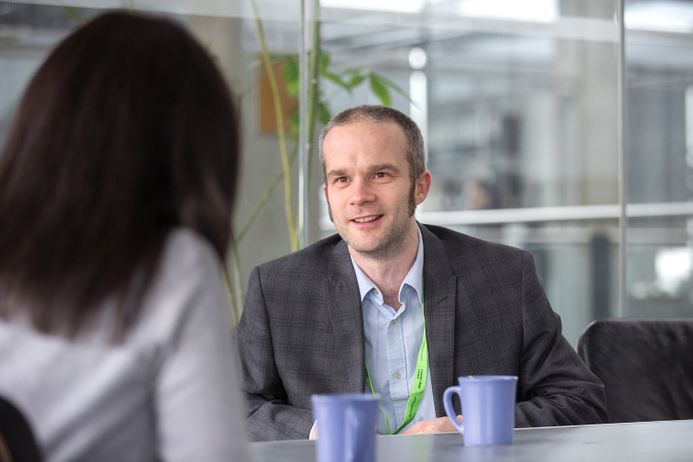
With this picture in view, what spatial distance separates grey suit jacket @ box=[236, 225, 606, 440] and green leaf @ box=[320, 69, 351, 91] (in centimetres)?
138

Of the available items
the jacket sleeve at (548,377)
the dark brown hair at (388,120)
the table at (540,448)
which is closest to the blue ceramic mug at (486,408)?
the table at (540,448)

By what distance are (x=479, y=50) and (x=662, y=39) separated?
827 millimetres

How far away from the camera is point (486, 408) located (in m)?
1.71

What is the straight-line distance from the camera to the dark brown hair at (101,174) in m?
1.00

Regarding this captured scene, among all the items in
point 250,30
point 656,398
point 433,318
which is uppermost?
point 250,30

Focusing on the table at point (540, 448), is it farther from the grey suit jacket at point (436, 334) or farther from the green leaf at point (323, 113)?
the green leaf at point (323, 113)

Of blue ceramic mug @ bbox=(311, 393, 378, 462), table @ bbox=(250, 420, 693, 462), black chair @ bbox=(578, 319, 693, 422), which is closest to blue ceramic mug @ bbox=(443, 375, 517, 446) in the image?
table @ bbox=(250, 420, 693, 462)

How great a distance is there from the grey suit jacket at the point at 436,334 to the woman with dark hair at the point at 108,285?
1279 mm

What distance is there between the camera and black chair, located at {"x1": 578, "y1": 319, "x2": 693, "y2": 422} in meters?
2.56

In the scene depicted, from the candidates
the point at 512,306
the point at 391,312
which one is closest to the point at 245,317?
the point at 391,312

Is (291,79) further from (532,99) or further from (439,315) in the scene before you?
(532,99)

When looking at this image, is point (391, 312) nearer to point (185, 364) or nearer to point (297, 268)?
point (297, 268)

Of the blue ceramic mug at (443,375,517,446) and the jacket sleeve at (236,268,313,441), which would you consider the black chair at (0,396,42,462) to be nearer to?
the blue ceramic mug at (443,375,517,446)

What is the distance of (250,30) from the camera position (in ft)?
12.5
